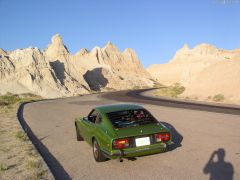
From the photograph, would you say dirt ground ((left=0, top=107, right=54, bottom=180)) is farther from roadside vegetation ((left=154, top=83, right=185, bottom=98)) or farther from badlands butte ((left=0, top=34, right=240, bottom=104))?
roadside vegetation ((left=154, top=83, right=185, bottom=98))

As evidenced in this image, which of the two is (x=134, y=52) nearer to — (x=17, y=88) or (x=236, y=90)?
(x=17, y=88)

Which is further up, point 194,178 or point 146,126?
point 146,126

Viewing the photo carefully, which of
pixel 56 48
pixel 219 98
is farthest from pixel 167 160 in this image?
pixel 56 48

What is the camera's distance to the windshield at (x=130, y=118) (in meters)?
7.95

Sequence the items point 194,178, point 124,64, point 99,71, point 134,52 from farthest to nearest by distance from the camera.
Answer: point 134,52 → point 124,64 → point 99,71 → point 194,178

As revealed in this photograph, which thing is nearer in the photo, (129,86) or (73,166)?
(73,166)

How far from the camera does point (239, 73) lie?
3688cm

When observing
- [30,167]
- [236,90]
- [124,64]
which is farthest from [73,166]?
[124,64]

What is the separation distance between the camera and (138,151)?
23.9 ft

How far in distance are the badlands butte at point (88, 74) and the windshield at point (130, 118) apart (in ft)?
76.3

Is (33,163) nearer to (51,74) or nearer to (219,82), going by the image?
(219,82)

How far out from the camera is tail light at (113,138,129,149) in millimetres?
7211

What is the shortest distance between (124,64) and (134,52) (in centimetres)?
1196

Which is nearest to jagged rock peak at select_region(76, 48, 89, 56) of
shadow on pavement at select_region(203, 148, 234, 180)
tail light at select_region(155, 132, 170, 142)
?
tail light at select_region(155, 132, 170, 142)
